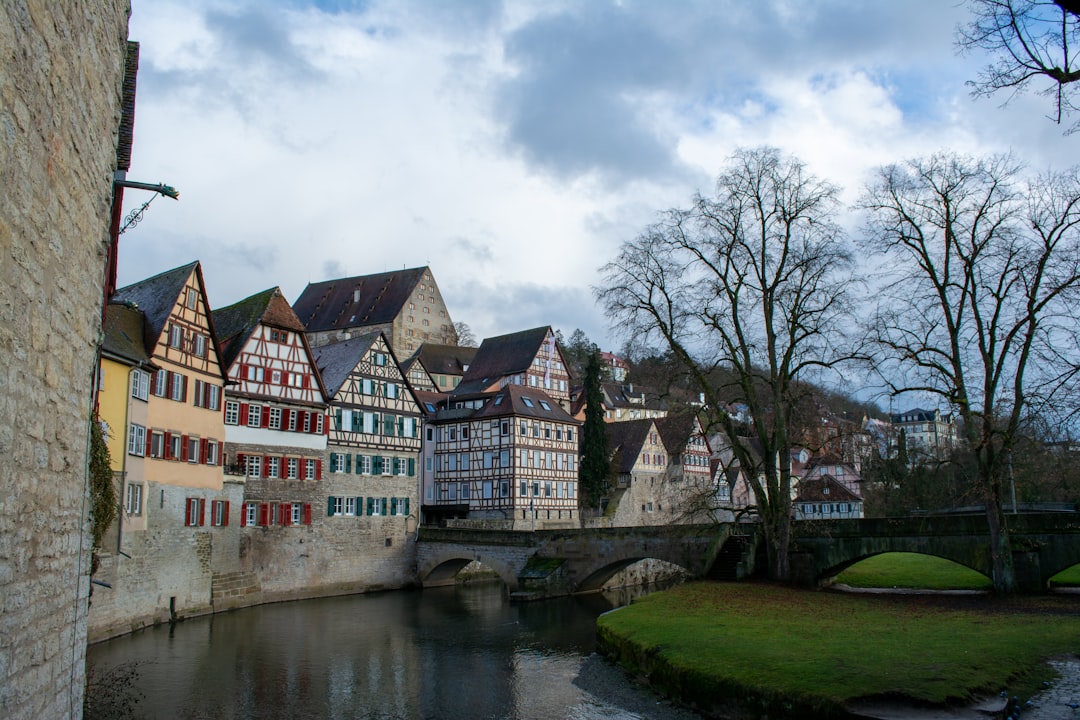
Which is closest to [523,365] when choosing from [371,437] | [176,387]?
[371,437]

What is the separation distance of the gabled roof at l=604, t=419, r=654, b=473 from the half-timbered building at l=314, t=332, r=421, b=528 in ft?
53.4

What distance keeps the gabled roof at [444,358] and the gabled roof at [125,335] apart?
46.9 meters

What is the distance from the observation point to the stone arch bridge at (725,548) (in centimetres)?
2172

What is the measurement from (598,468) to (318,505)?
19946 millimetres

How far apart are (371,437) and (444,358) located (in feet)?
125

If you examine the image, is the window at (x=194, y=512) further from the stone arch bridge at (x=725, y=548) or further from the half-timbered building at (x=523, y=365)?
the half-timbered building at (x=523, y=365)

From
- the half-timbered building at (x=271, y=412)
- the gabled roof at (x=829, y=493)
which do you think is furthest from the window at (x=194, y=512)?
the gabled roof at (x=829, y=493)

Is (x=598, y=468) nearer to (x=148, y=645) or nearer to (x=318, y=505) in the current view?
(x=318, y=505)

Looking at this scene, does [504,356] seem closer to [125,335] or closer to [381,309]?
[381,309]

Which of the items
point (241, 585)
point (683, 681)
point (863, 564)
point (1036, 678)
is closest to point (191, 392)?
point (241, 585)

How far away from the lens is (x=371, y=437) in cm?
3841

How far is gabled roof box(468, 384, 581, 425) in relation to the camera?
45844 millimetres

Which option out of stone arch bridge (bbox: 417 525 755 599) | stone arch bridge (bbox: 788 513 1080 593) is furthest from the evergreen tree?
stone arch bridge (bbox: 788 513 1080 593)

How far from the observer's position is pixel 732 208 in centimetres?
2492
